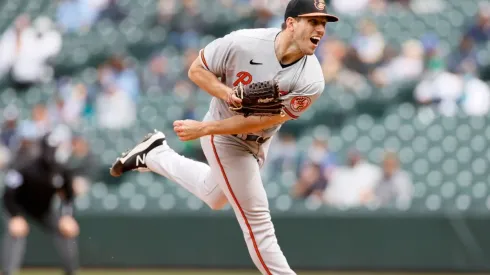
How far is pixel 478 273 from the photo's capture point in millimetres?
10336

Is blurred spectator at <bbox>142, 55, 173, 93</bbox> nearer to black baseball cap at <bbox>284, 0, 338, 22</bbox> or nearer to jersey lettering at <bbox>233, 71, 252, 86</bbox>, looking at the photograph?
jersey lettering at <bbox>233, 71, 252, 86</bbox>

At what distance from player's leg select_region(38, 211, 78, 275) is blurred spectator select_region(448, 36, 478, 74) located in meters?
5.89

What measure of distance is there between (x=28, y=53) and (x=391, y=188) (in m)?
5.73

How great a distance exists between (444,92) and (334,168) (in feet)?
6.59

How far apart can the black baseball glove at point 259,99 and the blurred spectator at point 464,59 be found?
737cm

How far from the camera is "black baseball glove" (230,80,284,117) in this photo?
5.14m

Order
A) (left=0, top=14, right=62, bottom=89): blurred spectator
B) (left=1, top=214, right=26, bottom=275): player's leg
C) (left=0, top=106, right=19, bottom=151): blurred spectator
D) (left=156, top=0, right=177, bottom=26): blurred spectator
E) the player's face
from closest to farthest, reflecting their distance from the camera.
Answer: the player's face < (left=1, top=214, right=26, bottom=275): player's leg < (left=0, top=106, right=19, bottom=151): blurred spectator < (left=0, top=14, right=62, bottom=89): blurred spectator < (left=156, top=0, right=177, bottom=26): blurred spectator

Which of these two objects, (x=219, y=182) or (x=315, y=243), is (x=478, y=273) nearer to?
(x=315, y=243)

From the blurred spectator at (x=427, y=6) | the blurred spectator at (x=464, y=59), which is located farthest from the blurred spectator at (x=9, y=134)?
the blurred spectator at (x=427, y=6)

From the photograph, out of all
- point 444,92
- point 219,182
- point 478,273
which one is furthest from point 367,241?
point 219,182

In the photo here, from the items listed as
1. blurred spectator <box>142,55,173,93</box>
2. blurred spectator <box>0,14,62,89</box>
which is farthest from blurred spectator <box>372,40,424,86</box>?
blurred spectator <box>0,14,62,89</box>

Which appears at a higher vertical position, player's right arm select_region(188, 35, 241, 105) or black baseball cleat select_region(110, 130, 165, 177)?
player's right arm select_region(188, 35, 241, 105)

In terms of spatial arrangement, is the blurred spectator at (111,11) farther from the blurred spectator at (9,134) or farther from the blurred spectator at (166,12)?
the blurred spectator at (9,134)

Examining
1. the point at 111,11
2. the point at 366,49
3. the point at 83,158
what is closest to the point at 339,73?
the point at 366,49
